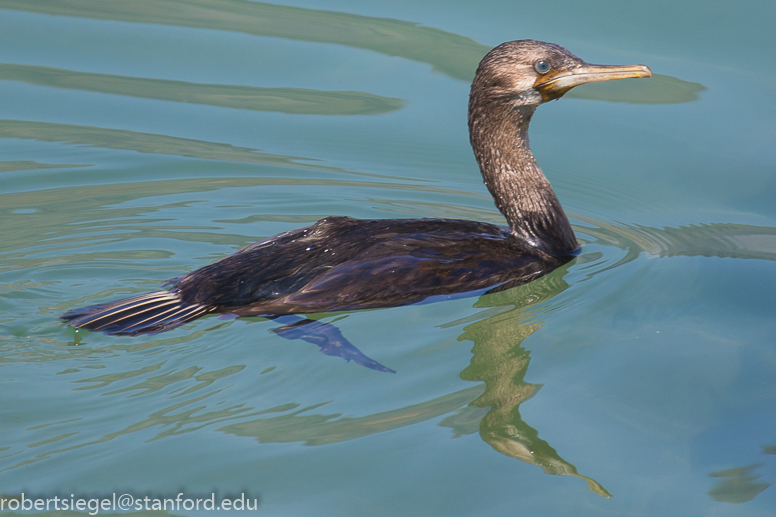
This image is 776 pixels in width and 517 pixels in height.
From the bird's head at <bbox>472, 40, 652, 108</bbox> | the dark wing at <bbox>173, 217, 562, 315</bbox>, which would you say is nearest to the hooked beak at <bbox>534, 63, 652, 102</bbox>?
the bird's head at <bbox>472, 40, 652, 108</bbox>

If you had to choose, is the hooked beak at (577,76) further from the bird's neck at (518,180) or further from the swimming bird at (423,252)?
the bird's neck at (518,180)

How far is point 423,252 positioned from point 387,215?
4.22 ft

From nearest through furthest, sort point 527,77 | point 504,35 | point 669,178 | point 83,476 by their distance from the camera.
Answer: point 83,476
point 527,77
point 669,178
point 504,35

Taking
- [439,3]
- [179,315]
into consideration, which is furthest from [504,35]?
[179,315]

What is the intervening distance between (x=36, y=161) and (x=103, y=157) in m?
0.46

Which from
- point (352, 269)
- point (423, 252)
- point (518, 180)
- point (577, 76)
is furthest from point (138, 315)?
point (577, 76)

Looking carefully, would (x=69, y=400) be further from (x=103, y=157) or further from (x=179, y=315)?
(x=103, y=157)

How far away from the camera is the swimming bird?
4270mm

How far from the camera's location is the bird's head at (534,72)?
4699mm

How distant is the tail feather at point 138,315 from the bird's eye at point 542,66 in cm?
213

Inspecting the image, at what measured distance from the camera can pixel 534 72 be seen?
15.6 ft

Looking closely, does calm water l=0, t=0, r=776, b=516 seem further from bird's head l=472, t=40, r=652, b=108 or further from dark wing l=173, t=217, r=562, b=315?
bird's head l=472, t=40, r=652, b=108

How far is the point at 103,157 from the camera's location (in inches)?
252

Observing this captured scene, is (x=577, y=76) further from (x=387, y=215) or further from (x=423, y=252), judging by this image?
(x=387, y=215)
